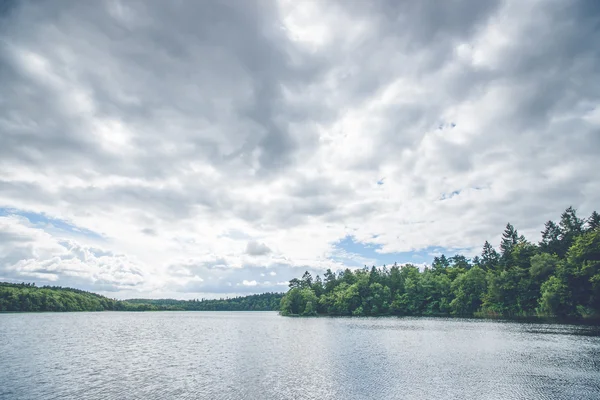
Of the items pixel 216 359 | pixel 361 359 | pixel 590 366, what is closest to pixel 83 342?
pixel 216 359

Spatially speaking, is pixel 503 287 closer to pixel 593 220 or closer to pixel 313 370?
pixel 593 220

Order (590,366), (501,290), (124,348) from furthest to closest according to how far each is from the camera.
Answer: (501,290) → (124,348) → (590,366)

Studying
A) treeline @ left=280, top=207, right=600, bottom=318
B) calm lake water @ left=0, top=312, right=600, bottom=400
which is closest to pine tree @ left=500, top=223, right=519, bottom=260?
treeline @ left=280, top=207, right=600, bottom=318

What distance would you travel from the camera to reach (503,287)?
126 meters

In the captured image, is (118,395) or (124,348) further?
(124,348)

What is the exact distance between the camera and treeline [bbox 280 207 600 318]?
9744cm

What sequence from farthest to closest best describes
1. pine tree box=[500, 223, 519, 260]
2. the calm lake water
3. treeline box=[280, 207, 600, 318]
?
pine tree box=[500, 223, 519, 260]
treeline box=[280, 207, 600, 318]
the calm lake water

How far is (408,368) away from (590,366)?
65.2 feet

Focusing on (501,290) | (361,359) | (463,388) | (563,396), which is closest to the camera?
(563,396)

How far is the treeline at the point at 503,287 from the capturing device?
97438 millimetres

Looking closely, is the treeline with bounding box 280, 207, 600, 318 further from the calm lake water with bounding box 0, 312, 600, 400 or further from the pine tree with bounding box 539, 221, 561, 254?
the calm lake water with bounding box 0, 312, 600, 400

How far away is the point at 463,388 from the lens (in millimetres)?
30234

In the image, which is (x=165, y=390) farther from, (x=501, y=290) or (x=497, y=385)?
(x=501, y=290)

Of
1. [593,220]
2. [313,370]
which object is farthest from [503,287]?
[313,370]
